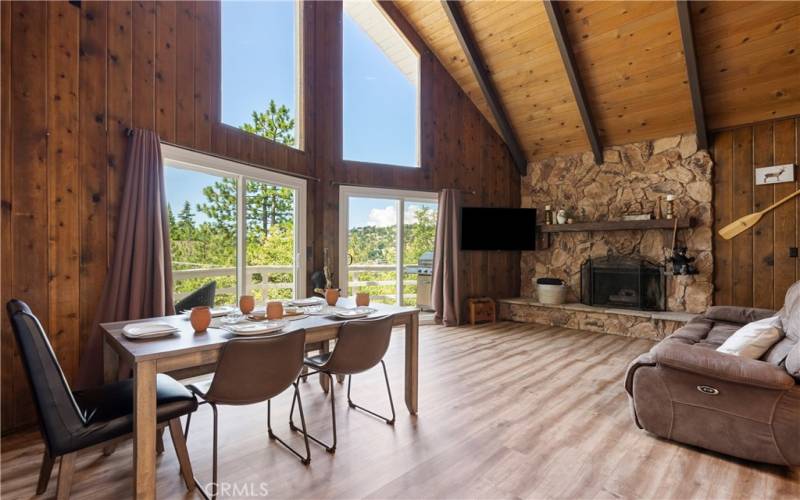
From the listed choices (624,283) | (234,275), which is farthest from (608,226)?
(234,275)

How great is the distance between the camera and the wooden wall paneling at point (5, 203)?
230 cm

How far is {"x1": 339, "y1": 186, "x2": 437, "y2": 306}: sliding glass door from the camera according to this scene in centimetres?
503

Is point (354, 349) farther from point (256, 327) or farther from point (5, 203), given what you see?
point (5, 203)

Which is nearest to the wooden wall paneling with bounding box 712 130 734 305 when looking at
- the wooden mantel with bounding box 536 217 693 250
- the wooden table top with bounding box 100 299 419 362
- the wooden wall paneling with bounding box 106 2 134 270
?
the wooden mantel with bounding box 536 217 693 250

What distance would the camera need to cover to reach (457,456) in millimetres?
2160

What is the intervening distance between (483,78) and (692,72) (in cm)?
246

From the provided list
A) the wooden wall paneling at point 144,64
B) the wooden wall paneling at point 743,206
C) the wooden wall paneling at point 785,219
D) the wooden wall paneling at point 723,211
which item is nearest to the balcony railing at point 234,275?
the wooden wall paneling at point 144,64

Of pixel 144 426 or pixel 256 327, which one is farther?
pixel 256 327

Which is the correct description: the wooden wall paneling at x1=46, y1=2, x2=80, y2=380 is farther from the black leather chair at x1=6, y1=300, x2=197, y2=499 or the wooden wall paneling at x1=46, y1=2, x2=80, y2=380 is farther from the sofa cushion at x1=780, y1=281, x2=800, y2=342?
the sofa cushion at x1=780, y1=281, x2=800, y2=342

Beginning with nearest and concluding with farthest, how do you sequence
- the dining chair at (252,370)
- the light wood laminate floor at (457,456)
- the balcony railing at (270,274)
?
the dining chair at (252,370)
the light wood laminate floor at (457,456)
the balcony railing at (270,274)

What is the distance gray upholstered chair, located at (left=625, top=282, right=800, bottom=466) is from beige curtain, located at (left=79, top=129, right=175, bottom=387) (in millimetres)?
3427

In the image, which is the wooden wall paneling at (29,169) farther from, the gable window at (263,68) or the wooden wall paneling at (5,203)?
the gable window at (263,68)

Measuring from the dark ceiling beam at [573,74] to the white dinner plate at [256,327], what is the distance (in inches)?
178

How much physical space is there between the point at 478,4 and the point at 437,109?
4.80 feet
